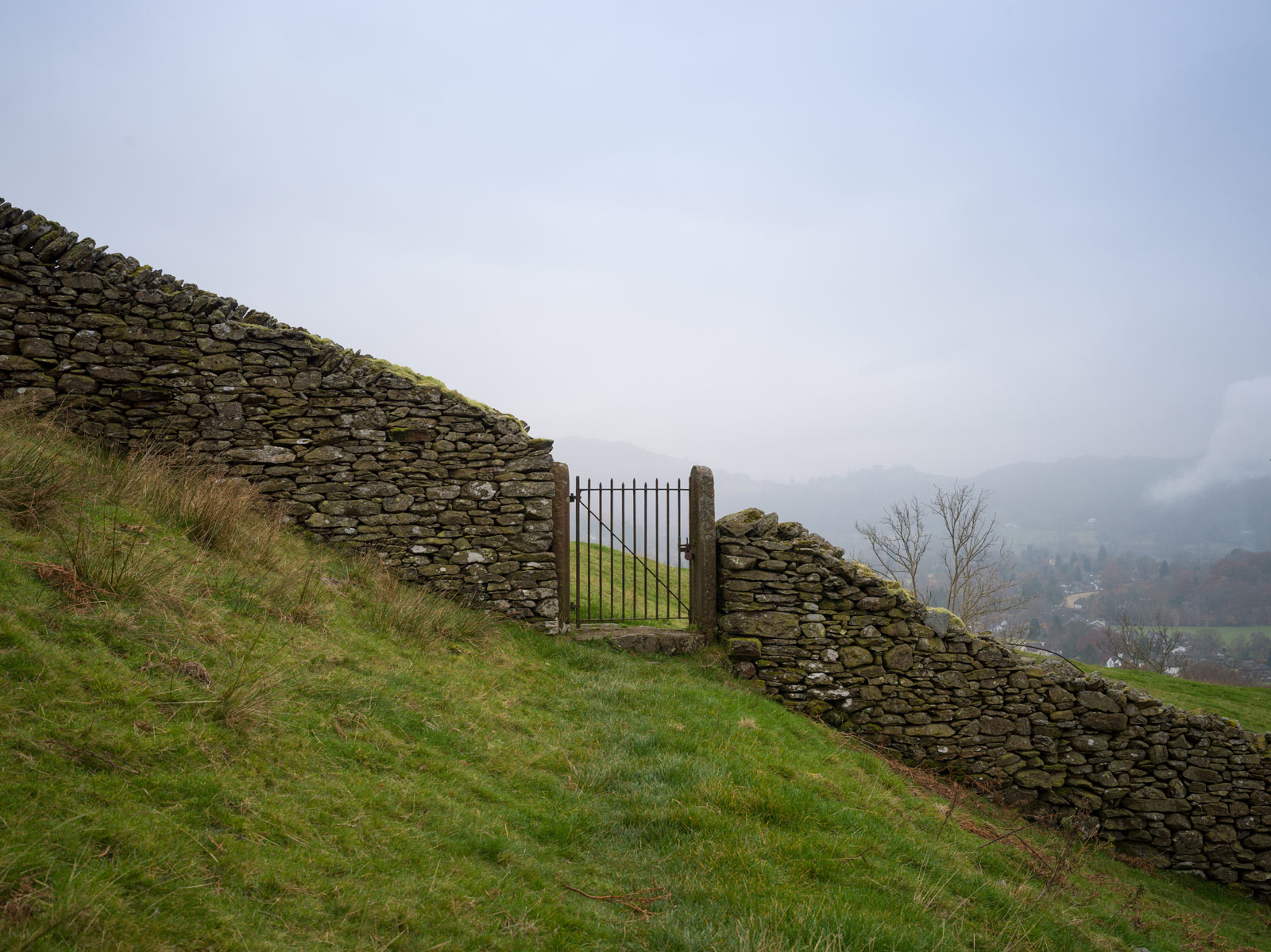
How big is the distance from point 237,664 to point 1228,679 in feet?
160

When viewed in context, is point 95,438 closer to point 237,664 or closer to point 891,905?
point 237,664

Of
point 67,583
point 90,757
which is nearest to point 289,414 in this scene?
point 67,583

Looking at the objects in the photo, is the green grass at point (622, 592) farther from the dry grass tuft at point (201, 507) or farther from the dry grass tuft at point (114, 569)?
the dry grass tuft at point (114, 569)

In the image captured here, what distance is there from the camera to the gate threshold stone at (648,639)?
866 centimetres

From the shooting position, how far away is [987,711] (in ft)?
29.5

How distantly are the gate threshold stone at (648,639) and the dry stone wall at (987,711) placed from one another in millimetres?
513

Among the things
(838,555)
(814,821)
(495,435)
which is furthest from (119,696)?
(838,555)

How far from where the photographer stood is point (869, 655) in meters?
8.91

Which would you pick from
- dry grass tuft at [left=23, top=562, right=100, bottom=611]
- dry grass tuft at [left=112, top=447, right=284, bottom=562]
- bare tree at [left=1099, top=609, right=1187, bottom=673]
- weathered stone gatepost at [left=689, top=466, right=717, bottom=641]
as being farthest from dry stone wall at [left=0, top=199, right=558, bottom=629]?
bare tree at [left=1099, top=609, right=1187, bottom=673]

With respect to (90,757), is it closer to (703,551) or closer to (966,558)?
(703,551)

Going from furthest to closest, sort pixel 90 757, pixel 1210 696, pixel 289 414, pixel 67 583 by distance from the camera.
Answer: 1. pixel 1210 696
2. pixel 289 414
3. pixel 67 583
4. pixel 90 757

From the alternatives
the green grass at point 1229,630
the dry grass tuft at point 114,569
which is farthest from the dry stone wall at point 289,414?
the green grass at point 1229,630

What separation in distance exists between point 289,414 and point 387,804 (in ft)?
20.1

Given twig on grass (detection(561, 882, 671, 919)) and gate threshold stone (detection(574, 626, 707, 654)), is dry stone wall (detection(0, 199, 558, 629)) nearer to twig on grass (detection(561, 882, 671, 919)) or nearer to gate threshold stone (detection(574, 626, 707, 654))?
gate threshold stone (detection(574, 626, 707, 654))
